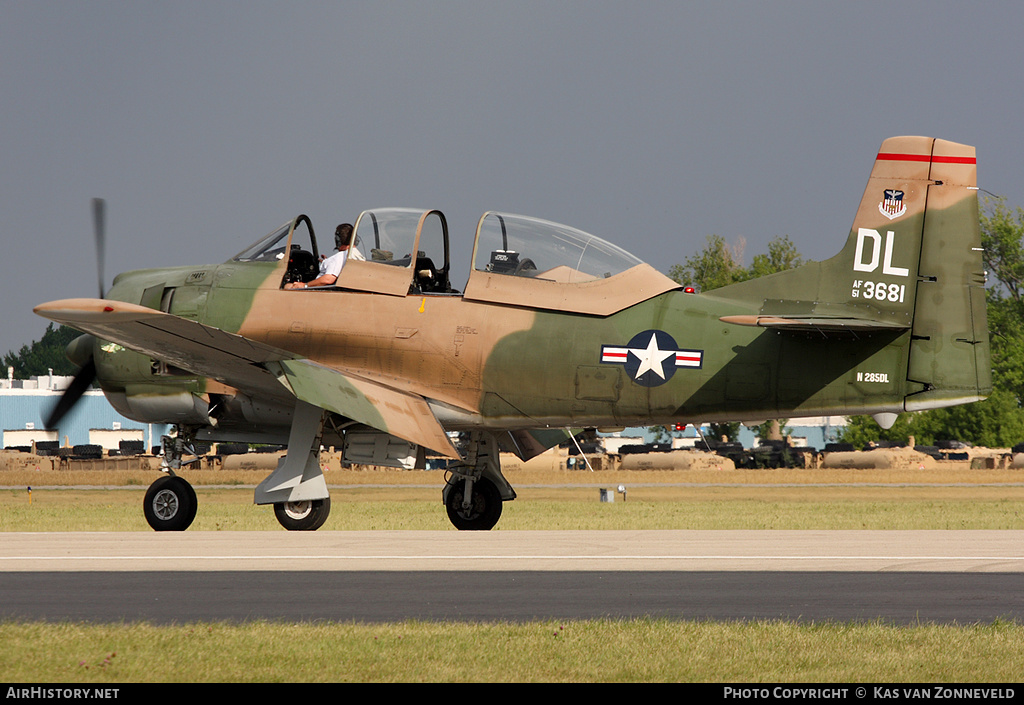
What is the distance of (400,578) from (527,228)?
685 cm

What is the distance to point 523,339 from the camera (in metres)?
15.9

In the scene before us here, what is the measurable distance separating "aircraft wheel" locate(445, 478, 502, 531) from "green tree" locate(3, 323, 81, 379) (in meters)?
146

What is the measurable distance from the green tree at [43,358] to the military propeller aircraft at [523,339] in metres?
145

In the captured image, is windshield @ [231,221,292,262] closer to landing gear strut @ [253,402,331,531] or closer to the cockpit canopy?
the cockpit canopy

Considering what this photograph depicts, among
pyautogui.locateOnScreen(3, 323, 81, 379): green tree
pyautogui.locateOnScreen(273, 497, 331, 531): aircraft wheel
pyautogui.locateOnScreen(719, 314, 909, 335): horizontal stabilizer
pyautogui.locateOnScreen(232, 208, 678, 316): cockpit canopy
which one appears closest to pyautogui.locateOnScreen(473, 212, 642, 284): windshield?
pyautogui.locateOnScreen(232, 208, 678, 316): cockpit canopy

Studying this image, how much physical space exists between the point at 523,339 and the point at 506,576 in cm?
544

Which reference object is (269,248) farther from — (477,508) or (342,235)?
(477,508)

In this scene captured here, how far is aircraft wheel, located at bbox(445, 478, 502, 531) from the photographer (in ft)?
59.0

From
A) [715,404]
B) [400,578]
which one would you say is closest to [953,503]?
[715,404]

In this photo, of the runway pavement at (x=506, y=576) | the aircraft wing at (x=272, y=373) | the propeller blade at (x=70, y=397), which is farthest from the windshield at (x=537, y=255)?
the propeller blade at (x=70, y=397)

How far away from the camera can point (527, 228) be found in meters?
16.3

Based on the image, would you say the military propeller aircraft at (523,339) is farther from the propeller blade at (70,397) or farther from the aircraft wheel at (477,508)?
the aircraft wheel at (477,508)

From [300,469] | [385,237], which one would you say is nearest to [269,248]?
[385,237]
